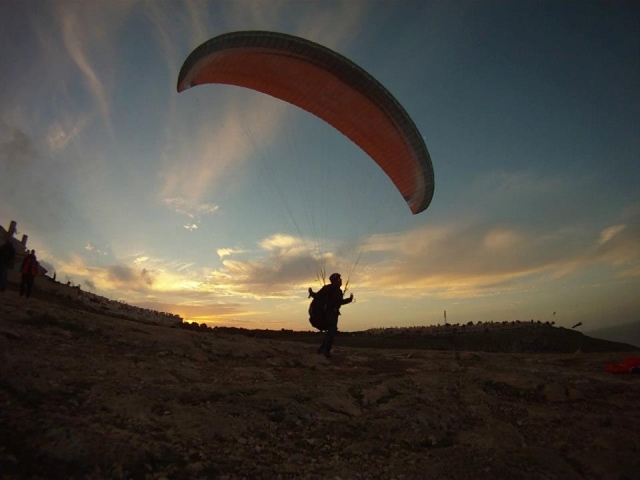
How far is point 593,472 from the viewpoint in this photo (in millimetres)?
5066

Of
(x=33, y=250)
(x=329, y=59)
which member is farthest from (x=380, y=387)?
(x=33, y=250)

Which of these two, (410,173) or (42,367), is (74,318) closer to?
(42,367)

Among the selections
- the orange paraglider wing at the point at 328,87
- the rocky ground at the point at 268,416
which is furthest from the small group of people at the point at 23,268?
the orange paraglider wing at the point at 328,87

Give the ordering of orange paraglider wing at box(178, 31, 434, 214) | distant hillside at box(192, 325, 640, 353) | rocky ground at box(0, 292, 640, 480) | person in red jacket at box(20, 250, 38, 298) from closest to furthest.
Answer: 1. rocky ground at box(0, 292, 640, 480)
2. orange paraglider wing at box(178, 31, 434, 214)
3. person in red jacket at box(20, 250, 38, 298)
4. distant hillside at box(192, 325, 640, 353)

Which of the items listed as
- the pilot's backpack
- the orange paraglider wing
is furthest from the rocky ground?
the orange paraglider wing

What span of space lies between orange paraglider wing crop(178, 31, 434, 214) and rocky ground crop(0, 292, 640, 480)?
705cm

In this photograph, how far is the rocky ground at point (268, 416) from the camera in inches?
173

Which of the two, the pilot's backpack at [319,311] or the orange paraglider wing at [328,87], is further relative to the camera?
the pilot's backpack at [319,311]

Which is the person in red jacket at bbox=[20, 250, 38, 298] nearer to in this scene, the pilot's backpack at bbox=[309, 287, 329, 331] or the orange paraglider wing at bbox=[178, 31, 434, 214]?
the orange paraglider wing at bbox=[178, 31, 434, 214]

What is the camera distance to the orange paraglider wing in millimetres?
10625

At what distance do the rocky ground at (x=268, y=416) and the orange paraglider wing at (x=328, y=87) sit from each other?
23.1ft

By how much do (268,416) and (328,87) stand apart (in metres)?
10.1

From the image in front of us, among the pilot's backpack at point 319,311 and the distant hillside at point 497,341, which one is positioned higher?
the pilot's backpack at point 319,311

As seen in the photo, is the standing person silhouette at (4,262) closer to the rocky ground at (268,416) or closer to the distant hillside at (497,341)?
the rocky ground at (268,416)
